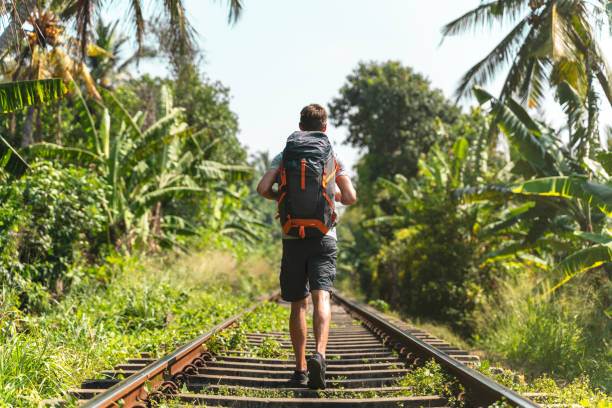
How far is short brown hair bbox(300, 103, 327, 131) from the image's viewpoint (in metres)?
3.72

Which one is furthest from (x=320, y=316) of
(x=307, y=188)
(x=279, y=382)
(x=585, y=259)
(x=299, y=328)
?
(x=585, y=259)

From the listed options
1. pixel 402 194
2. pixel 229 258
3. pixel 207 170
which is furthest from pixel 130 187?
pixel 402 194

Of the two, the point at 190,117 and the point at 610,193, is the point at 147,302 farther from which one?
the point at 190,117

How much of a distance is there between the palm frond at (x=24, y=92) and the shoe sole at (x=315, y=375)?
5600 mm

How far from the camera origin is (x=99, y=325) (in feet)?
19.4

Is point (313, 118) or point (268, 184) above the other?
point (313, 118)

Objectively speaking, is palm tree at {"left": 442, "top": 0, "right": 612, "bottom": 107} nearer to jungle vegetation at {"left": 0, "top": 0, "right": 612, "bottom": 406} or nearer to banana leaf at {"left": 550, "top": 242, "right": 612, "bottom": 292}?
jungle vegetation at {"left": 0, "top": 0, "right": 612, "bottom": 406}

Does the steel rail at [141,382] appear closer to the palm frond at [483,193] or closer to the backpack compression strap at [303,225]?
the backpack compression strap at [303,225]

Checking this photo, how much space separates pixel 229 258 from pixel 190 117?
895cm

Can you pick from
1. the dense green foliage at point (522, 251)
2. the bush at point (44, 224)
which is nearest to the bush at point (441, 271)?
the dense green foliage at point (522, 251)

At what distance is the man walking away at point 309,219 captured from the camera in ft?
11.0

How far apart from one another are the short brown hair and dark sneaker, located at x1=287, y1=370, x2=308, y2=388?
6.38 feet

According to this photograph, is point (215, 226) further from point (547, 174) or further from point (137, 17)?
point (547, 174)

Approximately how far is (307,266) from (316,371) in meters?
0.77
